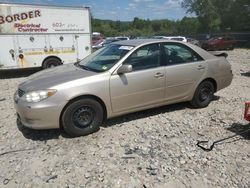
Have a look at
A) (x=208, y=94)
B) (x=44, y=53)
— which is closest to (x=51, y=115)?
(x=208, y=94)

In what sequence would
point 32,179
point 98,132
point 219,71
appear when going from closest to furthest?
point 32,179 < point 98,132 < point 219,71

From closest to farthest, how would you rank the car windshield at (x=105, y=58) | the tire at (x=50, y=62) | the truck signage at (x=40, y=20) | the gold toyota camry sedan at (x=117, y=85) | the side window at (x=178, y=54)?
the gold toyota camry sedan at (x=117, y=85) < the car windshield at (x=105, y=58) < the side window at (x=178, y=54) < the truck signage at (x=40, y=20) < the tire at (x=50, y=62)

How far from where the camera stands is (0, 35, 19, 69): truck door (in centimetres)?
1025

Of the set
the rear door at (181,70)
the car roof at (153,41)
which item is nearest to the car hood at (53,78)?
the car roof at (153,41)

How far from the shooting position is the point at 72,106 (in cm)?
433

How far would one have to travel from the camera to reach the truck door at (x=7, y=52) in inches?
404

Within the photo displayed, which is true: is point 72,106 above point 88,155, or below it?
above

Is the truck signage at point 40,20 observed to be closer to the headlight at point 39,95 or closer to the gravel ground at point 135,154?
the gravel ground at point 135,154

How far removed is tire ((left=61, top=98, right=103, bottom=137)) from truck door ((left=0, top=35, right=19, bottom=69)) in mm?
7278

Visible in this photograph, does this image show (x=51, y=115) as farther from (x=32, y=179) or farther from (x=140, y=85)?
(x=140, y=85)

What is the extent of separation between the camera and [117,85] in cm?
466

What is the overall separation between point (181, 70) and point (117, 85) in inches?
61.3

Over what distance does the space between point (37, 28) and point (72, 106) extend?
7.66m

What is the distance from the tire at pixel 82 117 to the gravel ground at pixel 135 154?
150mm
